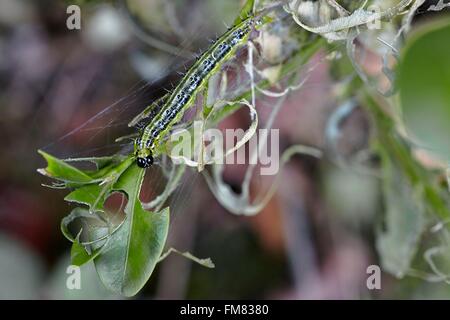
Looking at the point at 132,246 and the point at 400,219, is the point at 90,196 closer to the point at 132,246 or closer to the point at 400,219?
the point at 132,246

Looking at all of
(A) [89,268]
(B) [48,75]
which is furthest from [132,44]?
(A) [89,268]

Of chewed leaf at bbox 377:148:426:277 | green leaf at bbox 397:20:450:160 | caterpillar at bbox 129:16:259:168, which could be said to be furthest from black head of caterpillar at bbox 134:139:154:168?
chewed leaf at bbox 377:148:426:277

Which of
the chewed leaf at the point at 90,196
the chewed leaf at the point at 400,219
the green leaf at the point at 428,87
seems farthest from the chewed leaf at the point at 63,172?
the chewed leaf at the point at 400,219

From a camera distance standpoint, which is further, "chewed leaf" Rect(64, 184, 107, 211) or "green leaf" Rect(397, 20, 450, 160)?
"green leaf" Rect(397, 20, 450, 160)

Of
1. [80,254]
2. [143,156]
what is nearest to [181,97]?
[143,156]

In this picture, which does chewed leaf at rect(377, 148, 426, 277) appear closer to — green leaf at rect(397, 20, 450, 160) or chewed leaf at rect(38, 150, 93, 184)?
green leaf at rect(397, 20, 450, 160)

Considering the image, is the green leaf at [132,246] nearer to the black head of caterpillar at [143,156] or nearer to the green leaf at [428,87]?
the black head of caterpillar at [143,156]

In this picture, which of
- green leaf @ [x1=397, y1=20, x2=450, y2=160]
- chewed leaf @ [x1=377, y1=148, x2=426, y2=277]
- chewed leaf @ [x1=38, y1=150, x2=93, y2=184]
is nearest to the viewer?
chewed leaf @ [x1=38, y1=150, x2=93, y2=184]
